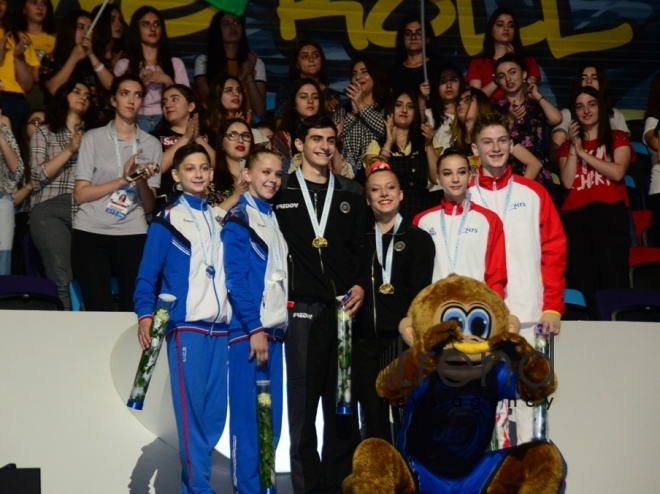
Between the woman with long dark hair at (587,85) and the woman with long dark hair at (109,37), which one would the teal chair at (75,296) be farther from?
the woman with long dark hair at (587,85)

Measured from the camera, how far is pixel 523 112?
7.29 metres

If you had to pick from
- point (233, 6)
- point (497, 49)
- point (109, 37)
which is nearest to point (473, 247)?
point (497, 49)

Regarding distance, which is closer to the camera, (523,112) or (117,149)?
(117,149)

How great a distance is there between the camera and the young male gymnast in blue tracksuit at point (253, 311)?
202 inches

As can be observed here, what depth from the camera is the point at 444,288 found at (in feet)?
15.1

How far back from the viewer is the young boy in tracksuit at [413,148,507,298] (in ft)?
17.9

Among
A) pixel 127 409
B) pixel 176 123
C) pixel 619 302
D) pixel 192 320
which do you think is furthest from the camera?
pixel 176 123

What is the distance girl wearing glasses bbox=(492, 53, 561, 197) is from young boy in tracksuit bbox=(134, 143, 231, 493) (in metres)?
2.34

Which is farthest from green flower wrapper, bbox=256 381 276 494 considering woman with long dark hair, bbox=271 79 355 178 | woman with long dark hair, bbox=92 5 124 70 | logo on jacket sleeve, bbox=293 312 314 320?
woman with long dark hair, bbox=92 5 124 70

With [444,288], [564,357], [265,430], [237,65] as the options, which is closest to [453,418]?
[444,288]

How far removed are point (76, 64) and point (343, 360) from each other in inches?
127

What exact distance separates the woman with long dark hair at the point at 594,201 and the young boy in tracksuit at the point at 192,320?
252cm

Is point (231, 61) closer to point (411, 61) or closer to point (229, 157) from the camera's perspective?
point (411, 61)

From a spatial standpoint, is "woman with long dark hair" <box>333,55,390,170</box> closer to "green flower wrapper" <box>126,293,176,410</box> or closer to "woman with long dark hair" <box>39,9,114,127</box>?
"woman with long dark hair" <box>39,9,114,127</box>
